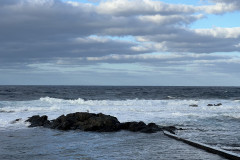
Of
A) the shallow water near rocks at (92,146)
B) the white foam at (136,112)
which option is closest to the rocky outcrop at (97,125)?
the shallow water near rocks at (92,146)

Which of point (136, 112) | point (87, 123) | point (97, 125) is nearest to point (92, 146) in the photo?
point (97, 125)

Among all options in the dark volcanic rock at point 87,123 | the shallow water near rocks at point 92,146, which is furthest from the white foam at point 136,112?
the shallow water near rocks at point 92,146

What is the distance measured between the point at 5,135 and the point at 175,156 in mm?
9575

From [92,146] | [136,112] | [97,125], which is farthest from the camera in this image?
[136,112]

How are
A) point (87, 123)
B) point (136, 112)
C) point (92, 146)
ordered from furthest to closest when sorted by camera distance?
point (136, 112) → point (87, 123) → point (92, 146)

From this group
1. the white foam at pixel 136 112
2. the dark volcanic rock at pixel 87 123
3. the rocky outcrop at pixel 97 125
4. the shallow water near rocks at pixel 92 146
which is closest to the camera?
the shallow water near rocks at pixel 92 146

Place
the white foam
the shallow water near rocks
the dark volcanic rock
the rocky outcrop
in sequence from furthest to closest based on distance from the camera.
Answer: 1. the white foam
2. the dark volcanic rock
3. the rocky outcrop
4. the shallow water near rocks

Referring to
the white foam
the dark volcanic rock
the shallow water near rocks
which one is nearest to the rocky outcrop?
the dark volcanic rock

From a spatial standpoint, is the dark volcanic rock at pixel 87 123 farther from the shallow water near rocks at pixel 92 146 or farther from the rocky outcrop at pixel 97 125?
the shallow water near rocks at pixel 92 146

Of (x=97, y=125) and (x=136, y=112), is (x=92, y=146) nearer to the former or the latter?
(x=97, y=125)

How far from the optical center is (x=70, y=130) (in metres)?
17.7

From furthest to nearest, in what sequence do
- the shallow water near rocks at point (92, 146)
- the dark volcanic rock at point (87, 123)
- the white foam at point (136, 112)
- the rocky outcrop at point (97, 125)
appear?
the white foam at point (136, 112), the dark volcanic rock at point (87, 123), the rocky outcrop at point (97, 125), the shallow water near rocks at point (92, 146)

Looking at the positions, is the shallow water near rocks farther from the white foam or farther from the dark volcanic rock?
the white foam

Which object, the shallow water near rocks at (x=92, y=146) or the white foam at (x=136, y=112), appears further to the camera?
the white foam at (x=136, y=112)
